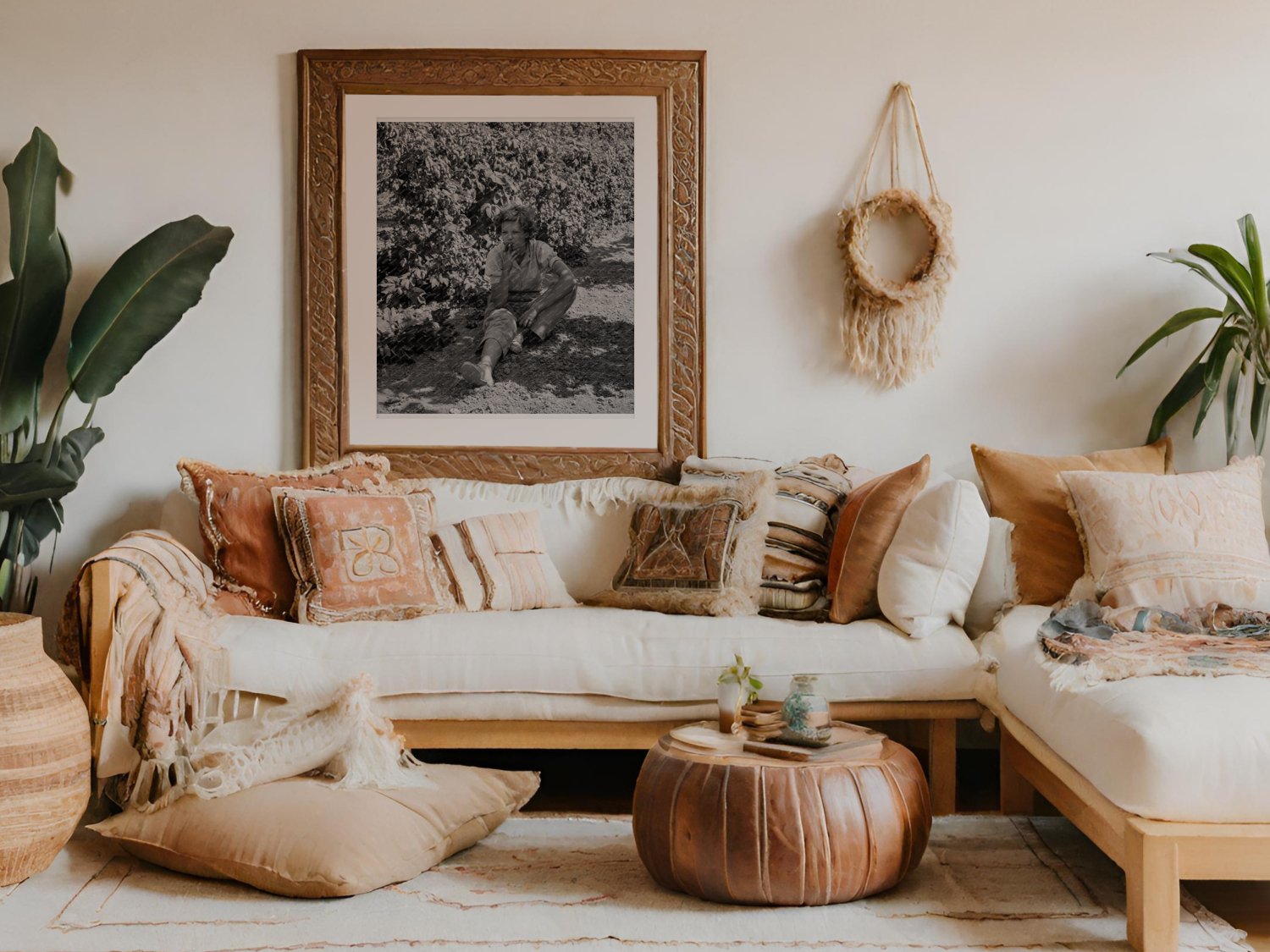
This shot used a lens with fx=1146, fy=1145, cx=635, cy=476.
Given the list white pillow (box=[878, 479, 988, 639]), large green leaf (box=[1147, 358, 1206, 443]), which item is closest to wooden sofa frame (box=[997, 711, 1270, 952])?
white pillow (box=[878, 479, 988, 639])

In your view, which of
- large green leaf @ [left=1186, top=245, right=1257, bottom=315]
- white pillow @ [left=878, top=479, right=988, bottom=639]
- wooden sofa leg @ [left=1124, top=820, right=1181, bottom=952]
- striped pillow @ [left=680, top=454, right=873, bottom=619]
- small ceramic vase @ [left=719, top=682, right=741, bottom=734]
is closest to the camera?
wooden sofa leg @ [left=1124, top=820, right=1181, bottom=952]

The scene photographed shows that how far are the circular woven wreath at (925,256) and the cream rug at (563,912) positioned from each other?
5.80 ft

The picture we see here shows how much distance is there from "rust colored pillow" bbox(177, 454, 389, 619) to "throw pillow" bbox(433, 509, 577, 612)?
1.51 ft

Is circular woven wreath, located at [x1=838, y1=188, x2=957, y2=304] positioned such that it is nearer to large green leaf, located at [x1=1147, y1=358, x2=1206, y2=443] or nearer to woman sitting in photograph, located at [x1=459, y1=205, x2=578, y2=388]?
large green leaf, located at [x1=1147, y1=358, x2=1206, y2=443]

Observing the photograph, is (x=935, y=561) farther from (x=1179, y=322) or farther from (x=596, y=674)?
(x=1179, y=322)

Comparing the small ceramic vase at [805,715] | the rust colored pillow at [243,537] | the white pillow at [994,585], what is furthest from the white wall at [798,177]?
the small ceramic vase at [805,715]

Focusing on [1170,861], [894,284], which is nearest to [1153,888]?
[1170,861]

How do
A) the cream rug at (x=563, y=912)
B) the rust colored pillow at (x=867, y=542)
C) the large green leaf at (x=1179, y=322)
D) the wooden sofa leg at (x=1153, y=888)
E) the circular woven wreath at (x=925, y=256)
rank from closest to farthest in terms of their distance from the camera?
the wooden sofa leg at (x=1153, y=888)
the cream rug at (x=563, y=912)
the rust colored pillow at (x=867, y=542)
the large green leaf at (x=1179, y=322)
the circular woven wreath at (x=925, y=256)

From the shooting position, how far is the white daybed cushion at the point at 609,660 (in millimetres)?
2855

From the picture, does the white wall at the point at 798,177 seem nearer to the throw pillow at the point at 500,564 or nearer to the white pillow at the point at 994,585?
the white pillow at the point at 994,585

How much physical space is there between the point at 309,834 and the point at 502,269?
78.7 inches

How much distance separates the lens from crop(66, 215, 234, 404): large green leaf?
344 centimetres

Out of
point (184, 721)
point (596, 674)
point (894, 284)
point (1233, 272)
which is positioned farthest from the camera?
point (894, 284)

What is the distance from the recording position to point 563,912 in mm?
2221
